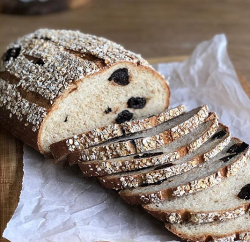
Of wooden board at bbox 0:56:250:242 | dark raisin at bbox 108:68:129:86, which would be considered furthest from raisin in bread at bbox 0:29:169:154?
wooden board at bbox 0:56:250:242

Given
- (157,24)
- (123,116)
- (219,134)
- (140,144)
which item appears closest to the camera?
(140,144)

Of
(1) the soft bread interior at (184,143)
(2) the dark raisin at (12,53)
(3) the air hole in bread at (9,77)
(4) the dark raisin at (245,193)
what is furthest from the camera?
(2) the dark raisin at (12,53)

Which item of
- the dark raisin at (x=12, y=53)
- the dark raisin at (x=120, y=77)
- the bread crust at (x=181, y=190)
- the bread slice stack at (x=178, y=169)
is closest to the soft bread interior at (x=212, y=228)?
the bread slice stack at (x=178, y=169)

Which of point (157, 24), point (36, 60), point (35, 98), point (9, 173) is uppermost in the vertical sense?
point (36, 60)

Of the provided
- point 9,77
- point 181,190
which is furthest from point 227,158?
point 9,77

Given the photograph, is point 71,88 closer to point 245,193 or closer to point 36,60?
point 36,60

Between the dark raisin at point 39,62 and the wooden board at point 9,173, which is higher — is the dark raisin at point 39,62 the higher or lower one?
the higher one

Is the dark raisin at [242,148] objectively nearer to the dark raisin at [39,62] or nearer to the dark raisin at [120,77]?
the dark raisin at [120,77]

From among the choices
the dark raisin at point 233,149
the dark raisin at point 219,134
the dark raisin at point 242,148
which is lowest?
the dark raisin at point 233,149
